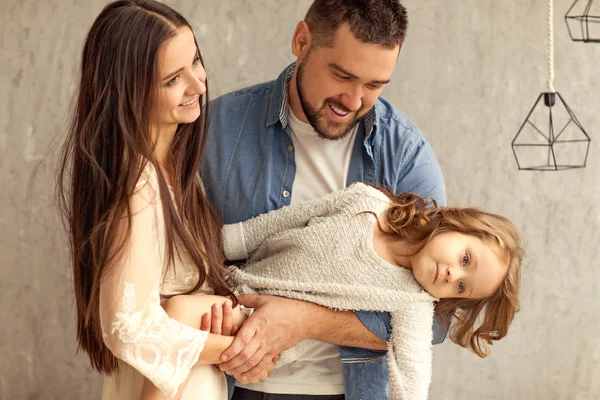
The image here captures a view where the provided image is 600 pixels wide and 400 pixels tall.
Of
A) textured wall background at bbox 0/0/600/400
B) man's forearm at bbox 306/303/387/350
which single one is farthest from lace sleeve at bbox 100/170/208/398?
textured wall background at bbox 0/0/600/400

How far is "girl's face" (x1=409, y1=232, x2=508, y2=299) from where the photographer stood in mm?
1963

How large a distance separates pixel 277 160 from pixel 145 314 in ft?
2.34

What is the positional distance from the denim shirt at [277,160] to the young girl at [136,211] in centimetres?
32

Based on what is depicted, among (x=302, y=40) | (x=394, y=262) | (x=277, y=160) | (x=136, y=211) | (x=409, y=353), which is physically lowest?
(x=409, y=353)

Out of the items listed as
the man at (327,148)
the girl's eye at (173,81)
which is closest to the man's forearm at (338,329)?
the man at (327,148)

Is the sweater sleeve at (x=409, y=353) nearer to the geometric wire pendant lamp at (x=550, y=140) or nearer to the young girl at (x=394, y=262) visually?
the young girl at (x=394, y=262)

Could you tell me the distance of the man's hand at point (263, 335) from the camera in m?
1.84

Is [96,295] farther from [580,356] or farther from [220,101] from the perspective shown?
[580,356]

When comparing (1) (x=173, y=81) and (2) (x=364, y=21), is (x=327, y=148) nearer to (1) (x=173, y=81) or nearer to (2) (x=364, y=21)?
(2) (x=364, y=21)

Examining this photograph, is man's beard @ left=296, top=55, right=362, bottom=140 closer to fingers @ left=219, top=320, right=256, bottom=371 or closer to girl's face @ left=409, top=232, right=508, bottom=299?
girl's face @ left=409, top=232, right=508, bottom=299

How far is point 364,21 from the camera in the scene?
6.80 feet

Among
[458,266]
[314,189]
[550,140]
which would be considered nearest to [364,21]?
[314,189]

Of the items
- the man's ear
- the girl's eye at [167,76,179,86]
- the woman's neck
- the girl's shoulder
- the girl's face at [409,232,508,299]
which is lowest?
the girl's face at [409,232,508,299]

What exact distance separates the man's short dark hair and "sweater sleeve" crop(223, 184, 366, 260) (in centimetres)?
40
